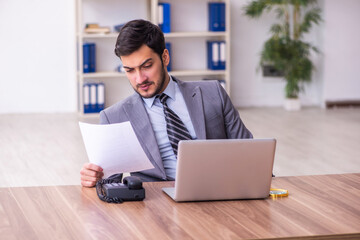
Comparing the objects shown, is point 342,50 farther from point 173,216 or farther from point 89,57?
point 173,216

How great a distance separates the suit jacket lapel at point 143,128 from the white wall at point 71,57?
5.20 m

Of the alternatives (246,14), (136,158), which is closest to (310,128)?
(246,14)

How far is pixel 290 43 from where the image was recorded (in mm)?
7668

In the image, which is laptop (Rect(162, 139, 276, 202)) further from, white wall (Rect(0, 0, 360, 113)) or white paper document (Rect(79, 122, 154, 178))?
white wall (Rect(0, 0, 360, 113))

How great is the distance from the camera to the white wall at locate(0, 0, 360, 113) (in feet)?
24.1

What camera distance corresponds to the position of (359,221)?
1.76m

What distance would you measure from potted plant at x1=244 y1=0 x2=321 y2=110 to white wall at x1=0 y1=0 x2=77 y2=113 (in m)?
2.19

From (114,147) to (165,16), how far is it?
548 centimetres

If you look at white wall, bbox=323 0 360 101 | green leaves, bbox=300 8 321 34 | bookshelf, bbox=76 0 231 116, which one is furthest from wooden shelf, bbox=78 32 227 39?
white wall, bbox=323 0 360 101

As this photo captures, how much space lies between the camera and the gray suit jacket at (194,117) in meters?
2.39

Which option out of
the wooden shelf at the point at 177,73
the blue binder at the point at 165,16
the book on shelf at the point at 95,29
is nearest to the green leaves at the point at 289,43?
the wooden shelf at the point at 177,73

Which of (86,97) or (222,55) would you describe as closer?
(86,97)

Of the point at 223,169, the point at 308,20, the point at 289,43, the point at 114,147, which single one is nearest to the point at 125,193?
the point at 114,147

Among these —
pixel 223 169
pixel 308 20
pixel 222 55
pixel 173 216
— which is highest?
pixel 308 20
